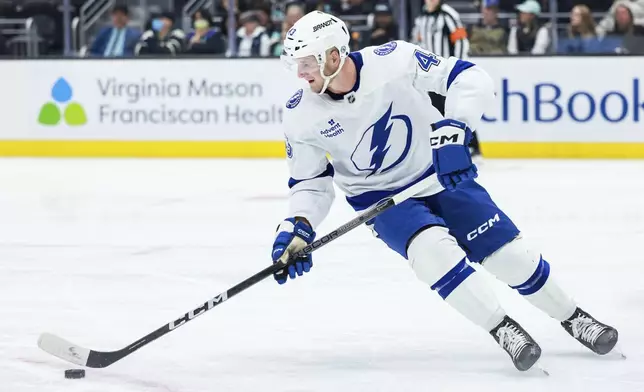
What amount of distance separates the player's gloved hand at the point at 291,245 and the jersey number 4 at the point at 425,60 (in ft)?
1.74

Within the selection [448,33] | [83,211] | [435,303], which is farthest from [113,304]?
[448,33]

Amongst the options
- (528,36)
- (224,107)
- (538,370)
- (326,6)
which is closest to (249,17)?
(326,6)

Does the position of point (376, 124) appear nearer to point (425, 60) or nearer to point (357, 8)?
point (425, 60)

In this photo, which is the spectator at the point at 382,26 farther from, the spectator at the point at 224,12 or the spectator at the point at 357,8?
the spectator at the point at 224,12

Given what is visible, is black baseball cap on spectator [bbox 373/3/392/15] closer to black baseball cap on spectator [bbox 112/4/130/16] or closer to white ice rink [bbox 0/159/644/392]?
black baseball cap on spectator [bbox 112/4/130/16]

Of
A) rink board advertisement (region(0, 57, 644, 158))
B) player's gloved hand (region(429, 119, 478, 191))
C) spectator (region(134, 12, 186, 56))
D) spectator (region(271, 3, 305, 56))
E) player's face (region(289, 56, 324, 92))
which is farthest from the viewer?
spectator (region(134, 12, 186, 56))

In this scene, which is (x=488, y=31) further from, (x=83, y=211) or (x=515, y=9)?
(x=83, y=211)

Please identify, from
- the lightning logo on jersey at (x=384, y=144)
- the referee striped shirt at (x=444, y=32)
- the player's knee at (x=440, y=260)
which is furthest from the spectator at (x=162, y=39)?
the player's knee at (x=440, y=260)

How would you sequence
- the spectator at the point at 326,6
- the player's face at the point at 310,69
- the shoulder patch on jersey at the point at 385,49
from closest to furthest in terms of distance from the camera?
the player's face at the point at 310,69
the shoulder patch on jersey at the point at 385,49
the spectator at the point at 326,6

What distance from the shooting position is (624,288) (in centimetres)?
414

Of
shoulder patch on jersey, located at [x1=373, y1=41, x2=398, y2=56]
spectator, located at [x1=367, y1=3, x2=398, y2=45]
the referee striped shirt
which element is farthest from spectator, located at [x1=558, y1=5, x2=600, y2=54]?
shoulder patch on jersey, located at [x1=373, y1=41, x2=398, y2=56]

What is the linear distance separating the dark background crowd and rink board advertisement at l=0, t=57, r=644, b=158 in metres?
0.24

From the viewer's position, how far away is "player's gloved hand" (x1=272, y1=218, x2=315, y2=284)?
3109mm

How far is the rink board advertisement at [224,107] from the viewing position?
8.70 m
